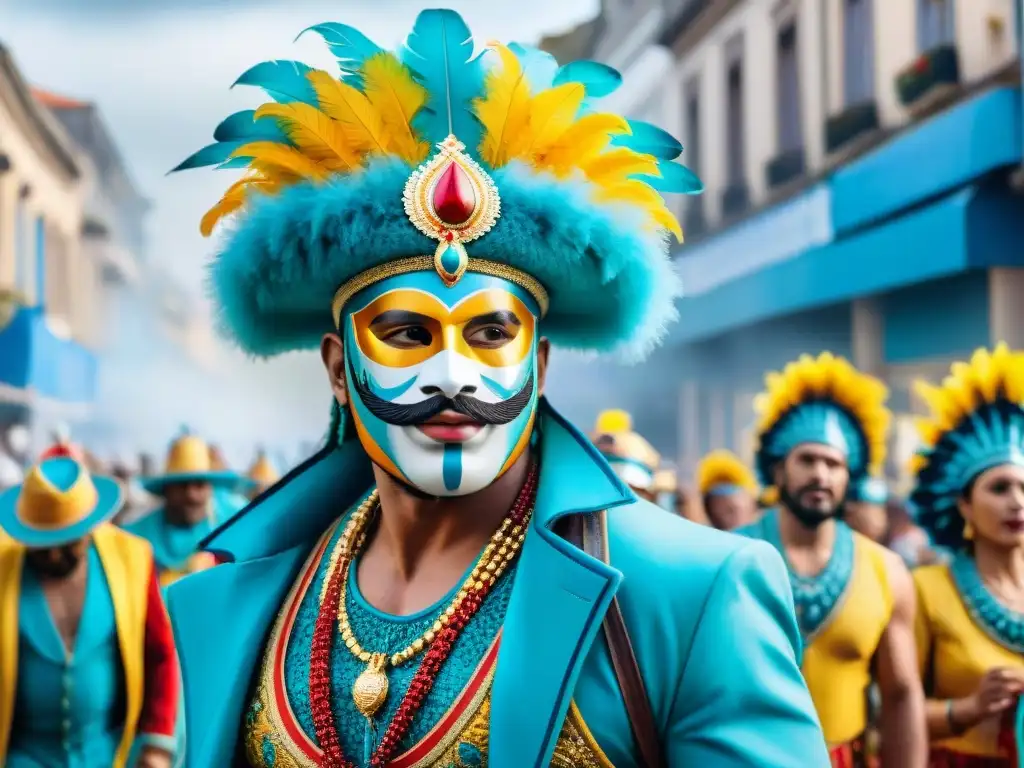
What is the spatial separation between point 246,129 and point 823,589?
3073mm

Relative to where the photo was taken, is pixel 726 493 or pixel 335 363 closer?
pixel 335 363

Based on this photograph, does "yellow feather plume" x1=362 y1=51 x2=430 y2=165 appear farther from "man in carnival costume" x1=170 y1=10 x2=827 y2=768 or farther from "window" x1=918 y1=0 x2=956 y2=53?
"window" x1=918 y1=0 x2=956 y2=53

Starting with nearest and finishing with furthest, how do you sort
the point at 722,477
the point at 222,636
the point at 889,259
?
the point at 222,636
the point at 722,477
the point at 889,259

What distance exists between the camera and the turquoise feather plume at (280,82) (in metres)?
Result: 2.62

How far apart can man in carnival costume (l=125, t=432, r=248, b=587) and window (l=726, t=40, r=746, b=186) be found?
12.8 m

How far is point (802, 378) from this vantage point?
569 centimetres

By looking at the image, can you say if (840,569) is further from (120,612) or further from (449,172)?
(449,172)

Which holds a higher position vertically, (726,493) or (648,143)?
(648,143)

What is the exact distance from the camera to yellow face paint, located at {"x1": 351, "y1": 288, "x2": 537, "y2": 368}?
249 centimetres

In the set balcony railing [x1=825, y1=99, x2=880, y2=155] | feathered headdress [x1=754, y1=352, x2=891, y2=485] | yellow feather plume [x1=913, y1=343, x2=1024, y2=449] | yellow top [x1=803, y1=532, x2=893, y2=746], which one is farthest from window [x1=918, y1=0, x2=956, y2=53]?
yellow top [x1=803, y1=532, x2=893, y2=746]

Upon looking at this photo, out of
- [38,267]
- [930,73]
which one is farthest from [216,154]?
[38,267]

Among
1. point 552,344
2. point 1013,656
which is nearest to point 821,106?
point 1013,656

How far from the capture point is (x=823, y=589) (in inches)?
194

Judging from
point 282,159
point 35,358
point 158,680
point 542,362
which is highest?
point 35,358
